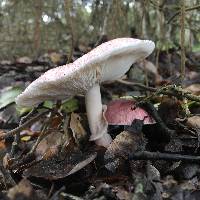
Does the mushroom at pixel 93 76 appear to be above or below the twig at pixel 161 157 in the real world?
above

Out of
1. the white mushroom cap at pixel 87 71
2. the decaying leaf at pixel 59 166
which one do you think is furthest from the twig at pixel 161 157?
the white mushroom cap at pixel 87 71

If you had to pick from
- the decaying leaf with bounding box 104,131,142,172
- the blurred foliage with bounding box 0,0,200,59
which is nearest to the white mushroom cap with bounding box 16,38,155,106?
the decaying leaf with bounding box 104,131,142,172

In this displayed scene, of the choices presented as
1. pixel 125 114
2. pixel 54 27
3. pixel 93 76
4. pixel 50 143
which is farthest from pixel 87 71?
pixel 54 27

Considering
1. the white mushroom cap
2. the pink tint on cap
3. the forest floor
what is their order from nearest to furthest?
the forest floor → the white mushroom cap → the pink tint on cap

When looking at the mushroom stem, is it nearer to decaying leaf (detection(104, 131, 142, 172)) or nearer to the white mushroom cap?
the white mushroom cap

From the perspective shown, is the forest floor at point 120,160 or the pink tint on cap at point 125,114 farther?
the pink tint on cap at point 125,114

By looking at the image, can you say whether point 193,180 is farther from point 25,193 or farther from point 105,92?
point 105,92

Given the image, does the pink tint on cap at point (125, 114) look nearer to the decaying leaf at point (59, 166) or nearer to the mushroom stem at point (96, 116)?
the mushroom stem at point (96, 116)
